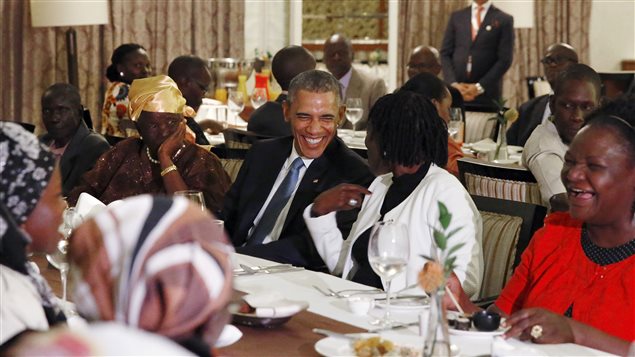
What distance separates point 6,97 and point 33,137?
7573 mm

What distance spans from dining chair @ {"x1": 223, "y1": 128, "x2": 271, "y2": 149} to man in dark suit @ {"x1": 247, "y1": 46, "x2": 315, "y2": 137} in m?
0.11

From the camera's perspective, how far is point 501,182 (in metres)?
4.38

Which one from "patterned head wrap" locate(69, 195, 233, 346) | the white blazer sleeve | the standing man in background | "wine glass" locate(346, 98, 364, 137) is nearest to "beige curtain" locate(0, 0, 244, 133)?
the standing man in background

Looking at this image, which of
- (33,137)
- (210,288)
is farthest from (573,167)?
(210,288)

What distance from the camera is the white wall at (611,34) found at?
35.6 ft

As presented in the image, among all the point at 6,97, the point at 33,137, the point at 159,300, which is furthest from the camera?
the point at 6,97

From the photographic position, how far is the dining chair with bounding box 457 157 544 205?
4387 millimetres

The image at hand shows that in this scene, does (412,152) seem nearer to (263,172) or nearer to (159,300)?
(263,172)

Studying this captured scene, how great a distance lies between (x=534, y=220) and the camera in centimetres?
338

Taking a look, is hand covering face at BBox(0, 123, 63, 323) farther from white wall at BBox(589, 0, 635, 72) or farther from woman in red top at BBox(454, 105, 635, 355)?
white wall at BBox(589, 0, 635, 72)

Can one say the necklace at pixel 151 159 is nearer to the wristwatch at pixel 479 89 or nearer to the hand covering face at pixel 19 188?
the hand covering face at pixel 19 188

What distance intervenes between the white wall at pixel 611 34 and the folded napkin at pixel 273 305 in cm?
877

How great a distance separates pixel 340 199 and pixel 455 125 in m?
3.38

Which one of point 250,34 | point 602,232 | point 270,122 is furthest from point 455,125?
point 602,232
